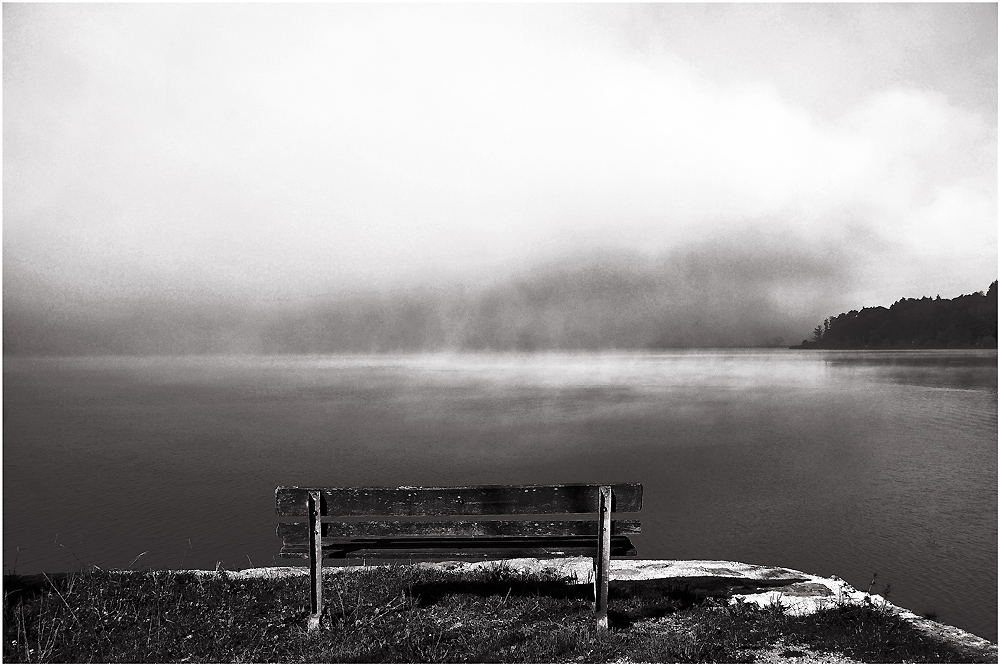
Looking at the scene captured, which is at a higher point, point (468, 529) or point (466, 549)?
point (468, 529)

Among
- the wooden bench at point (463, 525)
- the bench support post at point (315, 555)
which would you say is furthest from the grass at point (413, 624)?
the wooden bench at point (463, 525)

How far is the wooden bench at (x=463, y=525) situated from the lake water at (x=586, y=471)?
1068 cm

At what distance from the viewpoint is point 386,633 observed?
198 inches

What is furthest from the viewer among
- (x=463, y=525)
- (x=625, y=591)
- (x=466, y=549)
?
(x=625, y=591)

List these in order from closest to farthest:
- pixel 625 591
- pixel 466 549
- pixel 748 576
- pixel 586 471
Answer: pixel 466 549, pixel 625 591, pixel 748 576, pixel 586 471

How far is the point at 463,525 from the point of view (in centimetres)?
539

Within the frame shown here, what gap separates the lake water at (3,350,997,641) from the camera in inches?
675

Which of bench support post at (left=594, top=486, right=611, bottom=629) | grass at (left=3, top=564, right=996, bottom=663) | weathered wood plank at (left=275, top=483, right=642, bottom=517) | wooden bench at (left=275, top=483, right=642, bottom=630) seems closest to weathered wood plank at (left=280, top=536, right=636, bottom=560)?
wooden bench at (left=275, top=483, right=642, bottom=630)

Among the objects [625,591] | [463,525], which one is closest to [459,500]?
[463,525]

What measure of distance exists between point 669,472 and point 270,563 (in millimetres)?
18819

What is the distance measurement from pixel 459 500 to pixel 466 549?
0.55m

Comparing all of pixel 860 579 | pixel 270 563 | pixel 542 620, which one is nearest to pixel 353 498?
pixel 542 620

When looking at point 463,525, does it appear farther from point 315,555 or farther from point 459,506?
point 315,555

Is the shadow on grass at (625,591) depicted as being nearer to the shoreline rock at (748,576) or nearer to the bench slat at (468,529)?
the shoreline rock at (748,576)
